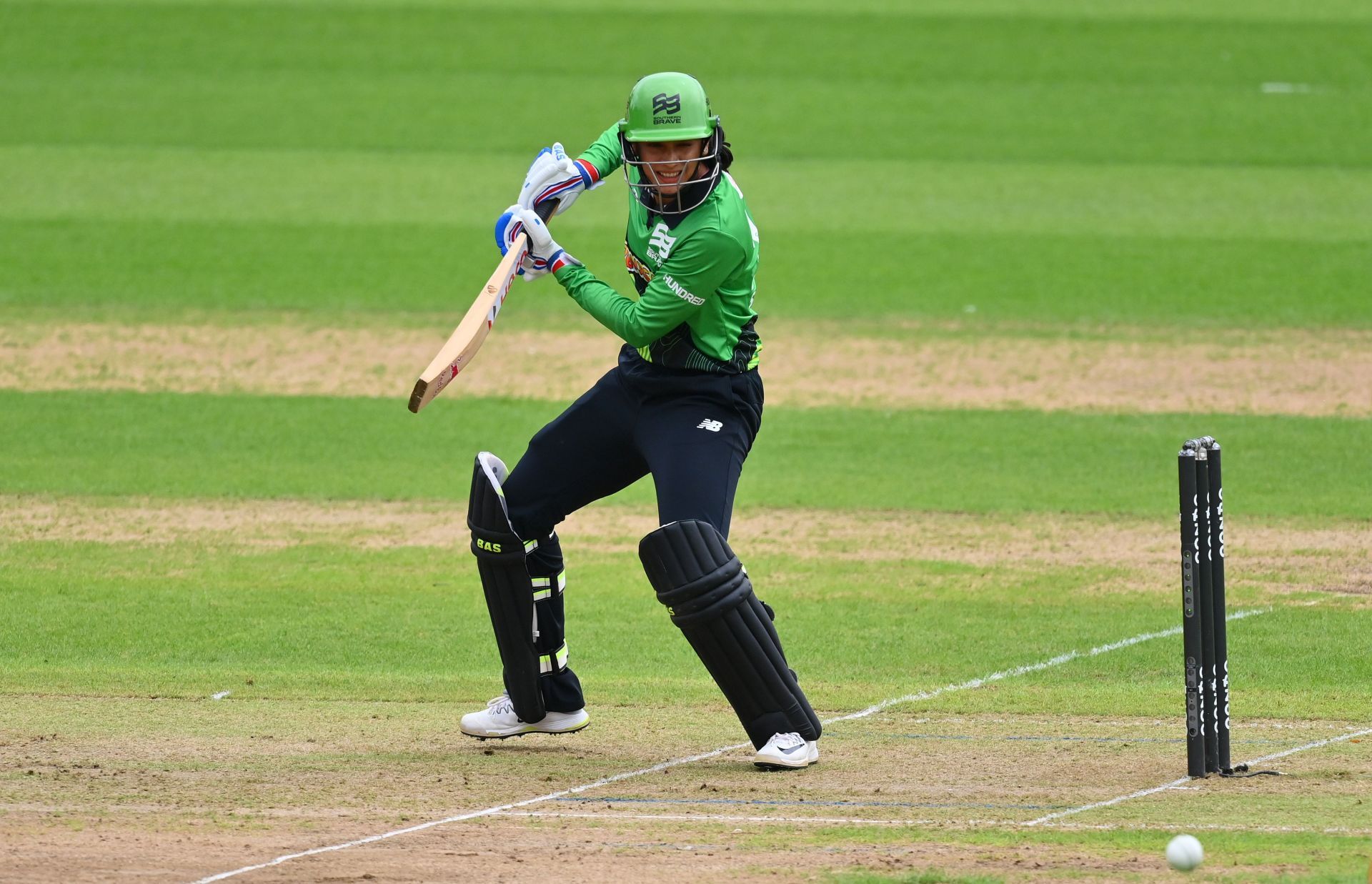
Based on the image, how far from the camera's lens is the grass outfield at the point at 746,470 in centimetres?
594

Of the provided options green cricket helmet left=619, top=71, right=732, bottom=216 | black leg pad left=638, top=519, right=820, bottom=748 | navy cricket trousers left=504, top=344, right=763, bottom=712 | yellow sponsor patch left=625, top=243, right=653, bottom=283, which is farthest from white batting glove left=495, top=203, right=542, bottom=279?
black leg pad left=638, top=519, right=820, bottom=748

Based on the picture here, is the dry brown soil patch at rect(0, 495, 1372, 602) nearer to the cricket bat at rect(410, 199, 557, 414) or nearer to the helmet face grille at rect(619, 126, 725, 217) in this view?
the cricket bat at rect(410, 199, 557, 414)

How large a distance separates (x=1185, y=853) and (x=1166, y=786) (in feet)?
3.88

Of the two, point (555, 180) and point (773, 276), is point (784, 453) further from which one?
point (773, 276)

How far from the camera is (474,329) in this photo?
6777 mm

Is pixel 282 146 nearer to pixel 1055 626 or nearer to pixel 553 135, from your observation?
pixel 553 135

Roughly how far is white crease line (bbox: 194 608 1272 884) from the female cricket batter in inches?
16.2

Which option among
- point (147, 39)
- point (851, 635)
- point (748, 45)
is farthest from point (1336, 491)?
point (147, 39)

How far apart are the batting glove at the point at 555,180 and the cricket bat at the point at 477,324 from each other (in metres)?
0.04

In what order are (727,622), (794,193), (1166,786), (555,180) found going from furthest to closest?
(794,193), (555,180), (727,622), (1166,786)

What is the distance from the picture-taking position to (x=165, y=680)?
7965 millimetres

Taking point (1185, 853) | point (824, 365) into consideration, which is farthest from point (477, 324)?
point (824, 365)

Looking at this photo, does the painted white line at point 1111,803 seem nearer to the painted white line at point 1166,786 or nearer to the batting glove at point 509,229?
the painted white line at point 1166,786

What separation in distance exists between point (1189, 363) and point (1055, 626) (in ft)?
25.2
